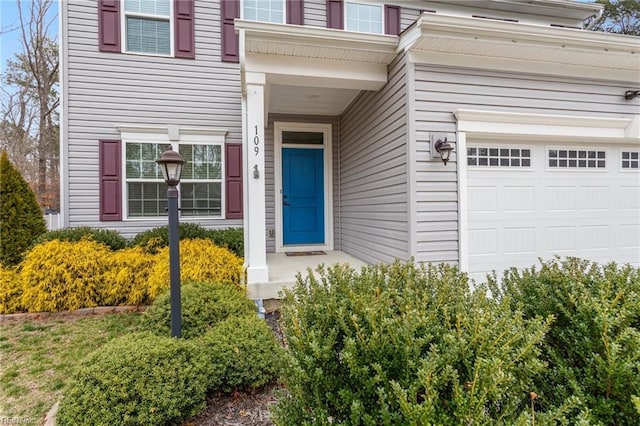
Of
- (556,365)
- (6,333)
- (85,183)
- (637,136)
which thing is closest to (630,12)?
(637,136)

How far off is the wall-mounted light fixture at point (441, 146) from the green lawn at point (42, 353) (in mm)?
3718

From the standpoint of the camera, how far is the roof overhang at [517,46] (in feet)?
11.3

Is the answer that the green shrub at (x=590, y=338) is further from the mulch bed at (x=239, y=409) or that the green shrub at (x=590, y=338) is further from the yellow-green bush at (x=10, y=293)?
the yellow-green bush at (x=10, y=293)

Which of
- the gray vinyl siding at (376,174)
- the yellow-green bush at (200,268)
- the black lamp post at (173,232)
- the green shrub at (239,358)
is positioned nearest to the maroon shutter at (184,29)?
the gray vinyl siding at (376,174)

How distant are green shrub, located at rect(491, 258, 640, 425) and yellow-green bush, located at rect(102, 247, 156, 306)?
4.17 meters

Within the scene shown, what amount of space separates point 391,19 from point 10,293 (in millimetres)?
7570

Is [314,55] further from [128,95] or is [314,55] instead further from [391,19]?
[128,95]

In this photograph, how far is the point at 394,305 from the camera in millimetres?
1574

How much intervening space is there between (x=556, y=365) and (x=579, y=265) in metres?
0.83

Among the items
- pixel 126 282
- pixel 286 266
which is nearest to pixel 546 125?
pixel 286 266

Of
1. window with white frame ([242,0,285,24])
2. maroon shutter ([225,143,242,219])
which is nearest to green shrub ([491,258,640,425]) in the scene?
maroon shutter ([225,143,242,219])

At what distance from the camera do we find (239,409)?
2.06 meters

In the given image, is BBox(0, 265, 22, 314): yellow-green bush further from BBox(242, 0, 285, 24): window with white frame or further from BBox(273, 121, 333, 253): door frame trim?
BBox(242, 0, 285, 24): window with white frame

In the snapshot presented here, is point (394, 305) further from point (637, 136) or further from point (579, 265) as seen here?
point (637, 136)
